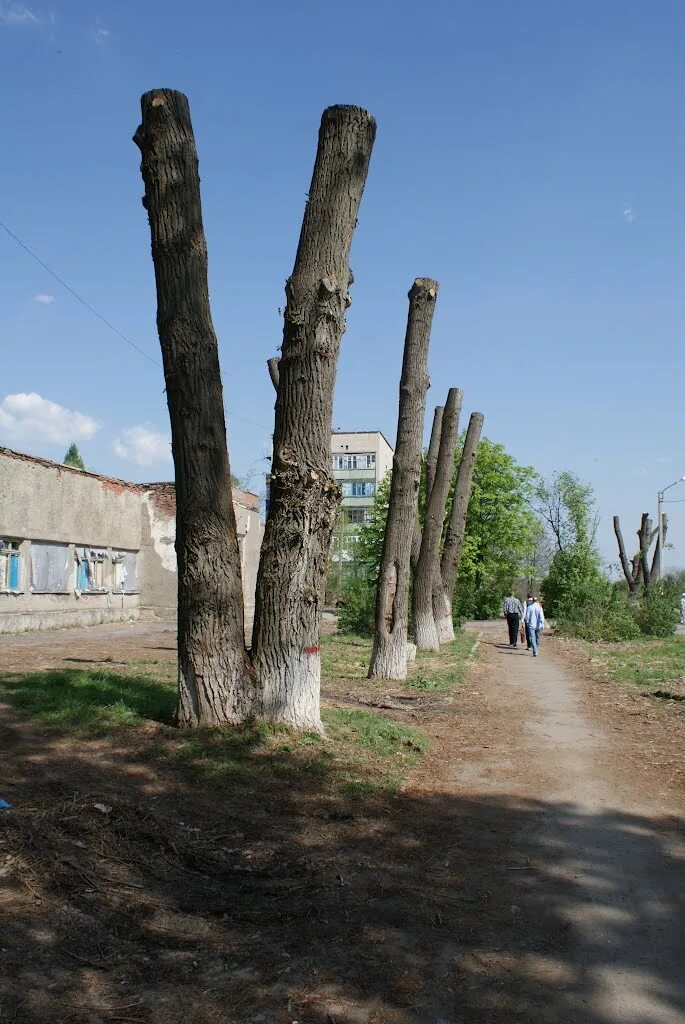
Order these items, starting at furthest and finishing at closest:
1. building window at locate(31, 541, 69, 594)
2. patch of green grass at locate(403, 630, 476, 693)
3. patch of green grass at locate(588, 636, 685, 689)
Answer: building window at locate(31, 541, 69, 594) → patch of green grass at locate(588, 636, 685, 689) → patch of green grass at locate(403, 630, 476, 693)

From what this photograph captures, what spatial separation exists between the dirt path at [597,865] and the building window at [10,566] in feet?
53.1

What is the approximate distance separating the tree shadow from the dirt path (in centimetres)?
2

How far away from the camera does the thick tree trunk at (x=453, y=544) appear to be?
24672mm

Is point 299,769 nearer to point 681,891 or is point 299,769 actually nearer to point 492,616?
point 681,891

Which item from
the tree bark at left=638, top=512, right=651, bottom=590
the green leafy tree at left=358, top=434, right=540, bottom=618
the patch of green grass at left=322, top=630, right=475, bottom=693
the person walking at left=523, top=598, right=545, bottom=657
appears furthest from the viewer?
the green leafy tree at left=358, top=434, right=540, bottom=618

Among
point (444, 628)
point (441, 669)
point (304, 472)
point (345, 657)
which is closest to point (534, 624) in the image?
point (444, 628)

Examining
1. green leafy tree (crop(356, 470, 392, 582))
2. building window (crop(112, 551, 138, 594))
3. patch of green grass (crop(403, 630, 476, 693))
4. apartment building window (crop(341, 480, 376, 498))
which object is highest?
apartment building window (crop(341, 480, 376, 498))

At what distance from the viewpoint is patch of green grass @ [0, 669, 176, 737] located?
27.3 feet

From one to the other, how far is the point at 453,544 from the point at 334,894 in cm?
2178

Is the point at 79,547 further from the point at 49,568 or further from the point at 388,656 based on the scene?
the point at 388,656

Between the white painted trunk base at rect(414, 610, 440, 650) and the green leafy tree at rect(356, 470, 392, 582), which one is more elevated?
the green leafy tree at rect(356, 470, 392, 582)

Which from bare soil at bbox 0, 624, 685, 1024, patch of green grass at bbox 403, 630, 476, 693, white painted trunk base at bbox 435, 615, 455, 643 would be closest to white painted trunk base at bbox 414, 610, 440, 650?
patch of green grass at bbox 403, 630, 476, 693

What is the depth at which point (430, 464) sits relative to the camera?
25.0 metres

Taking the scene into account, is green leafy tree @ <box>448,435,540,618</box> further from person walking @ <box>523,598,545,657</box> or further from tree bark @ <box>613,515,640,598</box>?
person walking @ <box>523,598,545,657</box>
